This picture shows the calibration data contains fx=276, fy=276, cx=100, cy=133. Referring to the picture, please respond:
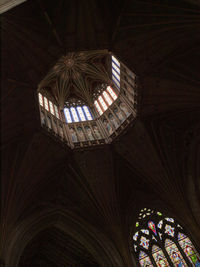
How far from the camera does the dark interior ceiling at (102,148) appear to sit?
10.4m

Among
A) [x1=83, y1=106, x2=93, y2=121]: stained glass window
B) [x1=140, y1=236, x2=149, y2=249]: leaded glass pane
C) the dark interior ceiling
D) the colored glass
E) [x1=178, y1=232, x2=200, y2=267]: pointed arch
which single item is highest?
[x1=83, y1=106, x2=93, y2=121]: stained glass window

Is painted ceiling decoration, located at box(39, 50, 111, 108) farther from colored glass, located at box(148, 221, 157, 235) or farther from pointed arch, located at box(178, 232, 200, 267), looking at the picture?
pointed arch, located at box(178, 232, 200, 267)

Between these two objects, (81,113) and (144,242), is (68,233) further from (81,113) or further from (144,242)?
(81,113)

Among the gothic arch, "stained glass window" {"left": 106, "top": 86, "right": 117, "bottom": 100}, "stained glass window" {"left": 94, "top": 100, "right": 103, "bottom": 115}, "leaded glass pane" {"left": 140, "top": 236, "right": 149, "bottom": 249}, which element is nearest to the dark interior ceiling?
the gothic arch

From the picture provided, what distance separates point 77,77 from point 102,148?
21.6 feet

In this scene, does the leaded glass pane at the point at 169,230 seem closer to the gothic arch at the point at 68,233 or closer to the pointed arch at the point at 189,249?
the pointed arch at the point at 189,249

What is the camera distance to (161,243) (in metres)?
13.5

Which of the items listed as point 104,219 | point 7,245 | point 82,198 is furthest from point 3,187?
point 104,219

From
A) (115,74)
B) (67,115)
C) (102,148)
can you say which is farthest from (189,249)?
(115,74)

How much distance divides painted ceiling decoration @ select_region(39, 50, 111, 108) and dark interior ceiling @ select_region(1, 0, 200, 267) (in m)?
5.30

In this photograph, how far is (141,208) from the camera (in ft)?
49.0

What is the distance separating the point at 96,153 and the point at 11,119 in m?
4.69

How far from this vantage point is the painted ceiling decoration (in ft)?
59.1

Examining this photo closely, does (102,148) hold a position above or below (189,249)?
above
